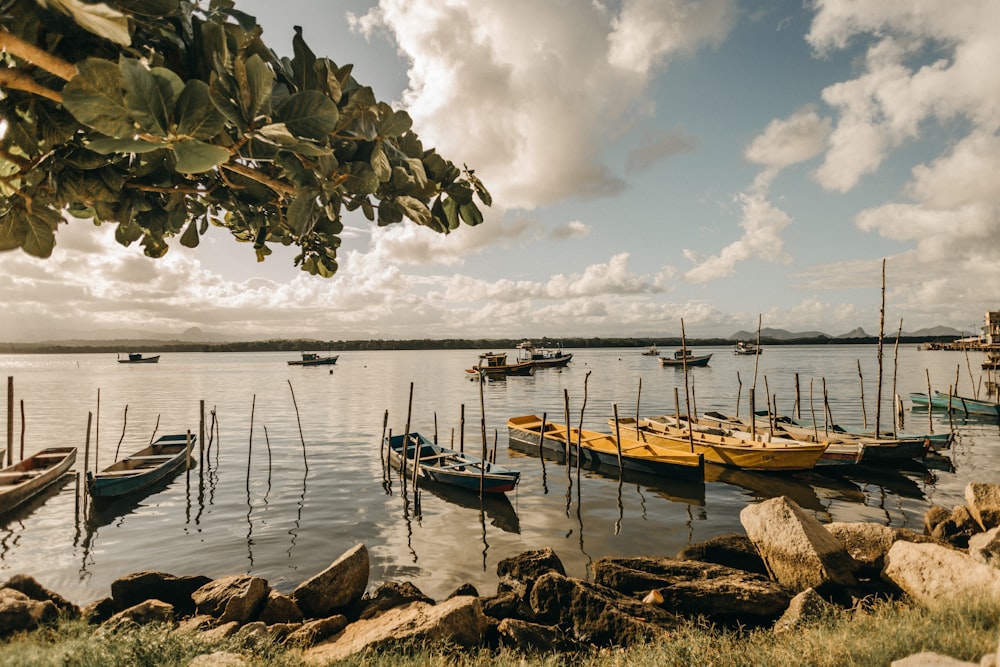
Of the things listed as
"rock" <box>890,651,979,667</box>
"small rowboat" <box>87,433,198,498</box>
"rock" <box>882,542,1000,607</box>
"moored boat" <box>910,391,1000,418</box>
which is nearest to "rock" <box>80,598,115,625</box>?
"small rowboat" <box>87,433,198,498</box>

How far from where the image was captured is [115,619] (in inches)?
325

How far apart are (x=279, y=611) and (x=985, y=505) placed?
593 inches

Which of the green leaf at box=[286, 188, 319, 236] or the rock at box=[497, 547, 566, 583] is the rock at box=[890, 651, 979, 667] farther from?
the rock at box=[497, 547, 566, 583]

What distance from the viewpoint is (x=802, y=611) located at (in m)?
7.68

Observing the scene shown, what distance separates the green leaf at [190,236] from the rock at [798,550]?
33.9ft

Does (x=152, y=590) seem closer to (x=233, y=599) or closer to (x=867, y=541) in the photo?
(x=233, y=599)

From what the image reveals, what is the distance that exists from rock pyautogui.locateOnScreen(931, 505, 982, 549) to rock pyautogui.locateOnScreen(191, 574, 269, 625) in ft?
47.3

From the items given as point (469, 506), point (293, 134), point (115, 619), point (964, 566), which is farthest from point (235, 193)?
point (469, 506)

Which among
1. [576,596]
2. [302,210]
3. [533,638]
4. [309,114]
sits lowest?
[533,638]

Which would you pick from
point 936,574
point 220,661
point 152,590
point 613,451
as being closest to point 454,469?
point 613,451

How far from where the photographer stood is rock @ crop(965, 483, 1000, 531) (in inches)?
460

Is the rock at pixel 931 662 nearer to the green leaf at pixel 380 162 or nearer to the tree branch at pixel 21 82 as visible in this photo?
the green leaf at pixel 380 162

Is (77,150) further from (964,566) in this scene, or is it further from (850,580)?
(850,580)

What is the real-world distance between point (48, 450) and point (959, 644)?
28351 mm
